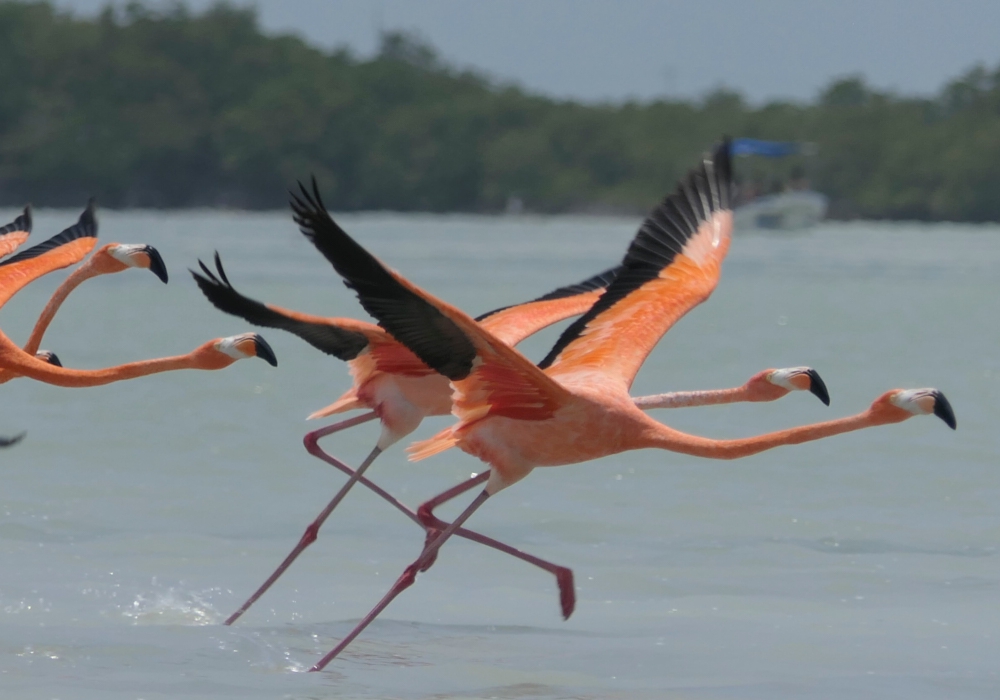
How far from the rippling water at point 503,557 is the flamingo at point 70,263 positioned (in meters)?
1.15

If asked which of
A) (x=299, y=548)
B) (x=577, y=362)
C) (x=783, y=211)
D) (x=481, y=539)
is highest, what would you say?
(x=577, y=362)

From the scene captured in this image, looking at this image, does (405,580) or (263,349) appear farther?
(405,580)

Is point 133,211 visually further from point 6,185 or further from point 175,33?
point 175,33

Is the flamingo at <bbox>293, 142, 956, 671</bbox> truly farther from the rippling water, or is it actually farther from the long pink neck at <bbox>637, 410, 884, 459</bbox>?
the rippling water

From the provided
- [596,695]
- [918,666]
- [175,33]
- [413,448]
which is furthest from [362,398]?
[175,33]

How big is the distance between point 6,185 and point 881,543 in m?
76.4

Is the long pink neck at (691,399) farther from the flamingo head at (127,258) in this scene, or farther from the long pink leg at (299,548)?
the flamingo head at (127,258)

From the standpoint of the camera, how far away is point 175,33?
94.1m

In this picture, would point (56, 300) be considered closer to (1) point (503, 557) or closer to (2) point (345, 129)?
(1) point (503, 557)

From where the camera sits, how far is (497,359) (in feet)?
22.8

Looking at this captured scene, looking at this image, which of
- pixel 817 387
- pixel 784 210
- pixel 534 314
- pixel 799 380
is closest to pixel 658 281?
pixel 534 314

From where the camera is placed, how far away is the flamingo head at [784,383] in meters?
7.14

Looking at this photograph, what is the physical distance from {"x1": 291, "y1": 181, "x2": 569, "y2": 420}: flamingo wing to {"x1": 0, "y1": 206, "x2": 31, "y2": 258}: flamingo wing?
306cm

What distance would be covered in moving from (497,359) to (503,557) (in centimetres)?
228
